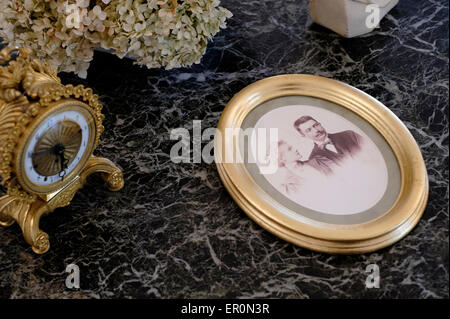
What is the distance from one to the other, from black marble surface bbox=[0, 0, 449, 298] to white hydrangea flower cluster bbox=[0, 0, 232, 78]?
15 cm

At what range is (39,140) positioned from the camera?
1000mm

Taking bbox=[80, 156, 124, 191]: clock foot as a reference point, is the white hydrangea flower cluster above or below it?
above

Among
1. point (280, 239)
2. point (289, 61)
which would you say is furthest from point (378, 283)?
point (289, 61)

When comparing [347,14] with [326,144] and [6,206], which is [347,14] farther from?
[6,206]

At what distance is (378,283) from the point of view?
1.11 m

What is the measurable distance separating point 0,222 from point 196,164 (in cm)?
44

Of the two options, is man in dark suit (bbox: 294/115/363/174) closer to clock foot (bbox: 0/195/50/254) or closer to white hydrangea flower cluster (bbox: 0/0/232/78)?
white hydrangea flower cluster (bbox: 0/0/232/78)

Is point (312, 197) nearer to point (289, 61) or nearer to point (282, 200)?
point (282, 200)

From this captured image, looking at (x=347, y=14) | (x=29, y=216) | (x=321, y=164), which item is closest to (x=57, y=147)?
(x=29, y=216)

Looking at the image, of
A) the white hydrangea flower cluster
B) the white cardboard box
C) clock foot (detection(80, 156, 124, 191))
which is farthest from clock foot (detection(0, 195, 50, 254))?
the white cardboard box

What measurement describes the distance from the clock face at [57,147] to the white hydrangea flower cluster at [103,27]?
0.89 feet

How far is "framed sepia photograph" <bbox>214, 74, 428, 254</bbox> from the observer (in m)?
1.15

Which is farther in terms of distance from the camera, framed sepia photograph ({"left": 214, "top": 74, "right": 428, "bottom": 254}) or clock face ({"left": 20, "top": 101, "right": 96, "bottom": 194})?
framed sepia photograph ({"left": 214, "top": 74, "right": 428, "bottom": 254})

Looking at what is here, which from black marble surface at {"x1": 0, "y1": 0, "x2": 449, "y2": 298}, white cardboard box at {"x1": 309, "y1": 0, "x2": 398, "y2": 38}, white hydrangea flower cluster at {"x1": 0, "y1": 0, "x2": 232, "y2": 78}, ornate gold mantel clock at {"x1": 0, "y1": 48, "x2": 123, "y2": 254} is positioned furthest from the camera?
white cardboard box at {"x1": 309, "y1": 0, "x2": 398, "y2": 38}
